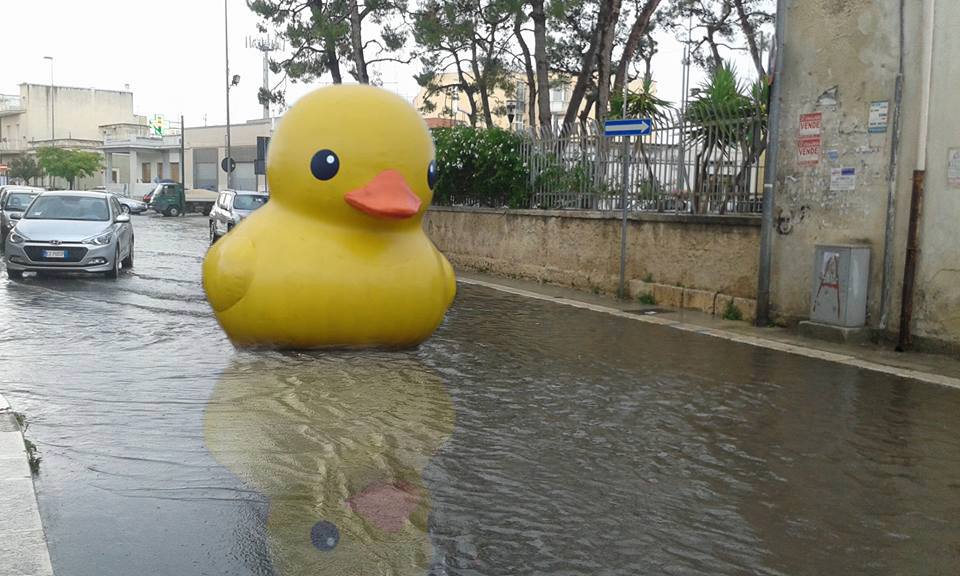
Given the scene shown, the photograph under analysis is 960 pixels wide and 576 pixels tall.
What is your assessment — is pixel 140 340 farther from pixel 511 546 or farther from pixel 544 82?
pixel 544 82

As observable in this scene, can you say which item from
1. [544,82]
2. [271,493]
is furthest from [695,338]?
[544,82]

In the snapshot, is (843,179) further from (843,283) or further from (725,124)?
(725,124)

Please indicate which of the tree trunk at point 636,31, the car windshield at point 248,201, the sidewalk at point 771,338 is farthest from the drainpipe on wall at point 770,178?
the car windshield at point 248,201

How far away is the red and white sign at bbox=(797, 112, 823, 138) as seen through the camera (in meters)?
11.0

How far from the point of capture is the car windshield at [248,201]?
23.5 meters

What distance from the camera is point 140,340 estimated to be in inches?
376

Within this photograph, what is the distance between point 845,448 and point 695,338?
15.4 ft

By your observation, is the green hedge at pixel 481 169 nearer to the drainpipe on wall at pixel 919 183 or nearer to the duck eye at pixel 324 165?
the drainpipe on wall at pixel 919 183

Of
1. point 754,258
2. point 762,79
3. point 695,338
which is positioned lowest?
point 695,338

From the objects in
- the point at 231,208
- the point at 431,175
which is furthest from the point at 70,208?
the point at 431,175

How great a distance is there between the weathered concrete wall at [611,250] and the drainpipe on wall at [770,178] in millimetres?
482

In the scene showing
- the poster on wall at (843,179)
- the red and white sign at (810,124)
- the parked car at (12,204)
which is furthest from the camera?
the parked car at (12,204)

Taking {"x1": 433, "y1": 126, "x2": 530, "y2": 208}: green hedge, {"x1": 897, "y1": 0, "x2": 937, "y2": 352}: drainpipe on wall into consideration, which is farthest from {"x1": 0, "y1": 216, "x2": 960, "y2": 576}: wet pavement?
{"x1": 433, "y1": 126, "x2": 530, "y2": 208}: green hedge

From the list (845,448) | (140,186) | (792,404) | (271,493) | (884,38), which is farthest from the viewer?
(140,186)
